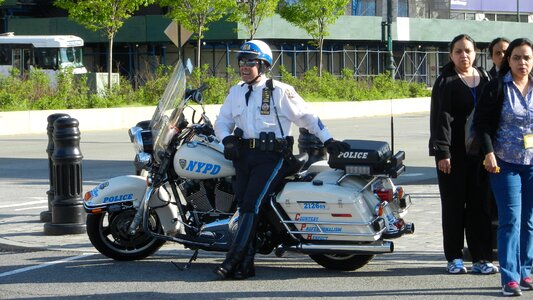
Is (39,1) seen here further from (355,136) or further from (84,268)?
(84,268)

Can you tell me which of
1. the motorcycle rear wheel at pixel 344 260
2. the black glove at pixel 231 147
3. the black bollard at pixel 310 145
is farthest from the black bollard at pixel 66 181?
the motorcycle rear wheel at pixel 344 260

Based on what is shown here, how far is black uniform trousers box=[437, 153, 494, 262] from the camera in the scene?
763cm

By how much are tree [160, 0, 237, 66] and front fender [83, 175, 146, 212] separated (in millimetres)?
31223

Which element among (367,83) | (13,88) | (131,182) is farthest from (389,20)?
(131,182)

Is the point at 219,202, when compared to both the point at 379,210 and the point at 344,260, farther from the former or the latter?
the point at 379,210

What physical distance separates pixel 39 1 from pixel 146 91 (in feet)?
87.0

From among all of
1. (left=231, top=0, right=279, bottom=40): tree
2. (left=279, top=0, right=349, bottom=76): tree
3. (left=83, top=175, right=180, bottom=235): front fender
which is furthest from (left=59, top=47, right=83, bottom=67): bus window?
(left=83, top=175, right=180, bottom=235): front fender

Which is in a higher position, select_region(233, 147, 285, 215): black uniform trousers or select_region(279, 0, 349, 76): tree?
select_region(279, 0, 349, 76): tree

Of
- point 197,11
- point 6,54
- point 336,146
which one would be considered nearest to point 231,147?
point 336,146

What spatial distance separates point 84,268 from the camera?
8.27m

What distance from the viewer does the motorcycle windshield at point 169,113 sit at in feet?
26.2

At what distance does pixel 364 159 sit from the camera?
24.1 ft

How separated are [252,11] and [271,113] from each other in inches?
1390

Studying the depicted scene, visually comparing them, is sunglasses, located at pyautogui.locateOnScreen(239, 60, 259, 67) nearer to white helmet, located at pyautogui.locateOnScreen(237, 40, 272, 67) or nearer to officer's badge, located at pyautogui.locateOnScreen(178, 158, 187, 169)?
white helmet, located at pyautogui.locateOnScreen(237, 40, 272, 67)
